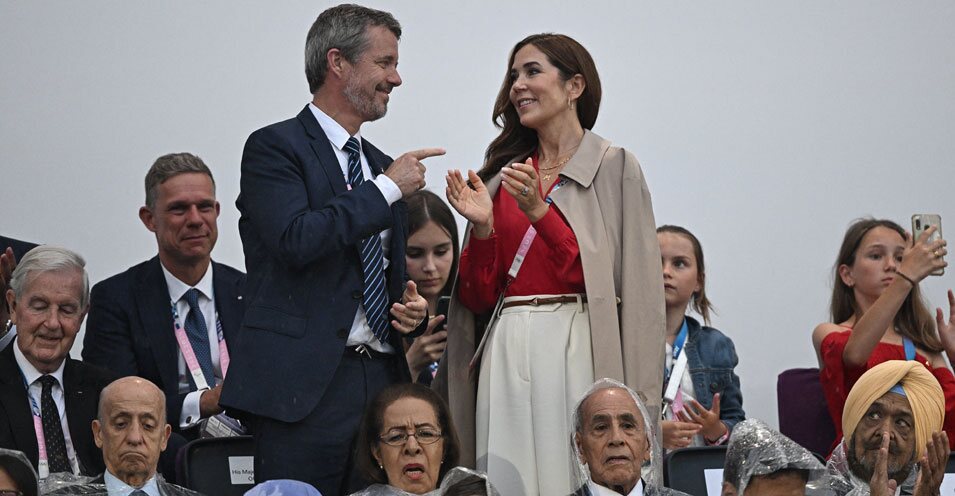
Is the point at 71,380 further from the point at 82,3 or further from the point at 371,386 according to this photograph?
the point at 82,3

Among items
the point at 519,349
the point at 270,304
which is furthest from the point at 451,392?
the point at 270,304

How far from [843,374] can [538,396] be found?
3.96 ft

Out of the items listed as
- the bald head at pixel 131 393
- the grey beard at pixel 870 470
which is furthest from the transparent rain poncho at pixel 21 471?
the grey beard at pixel 870 470

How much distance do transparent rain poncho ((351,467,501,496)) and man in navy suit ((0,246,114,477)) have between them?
78 cm

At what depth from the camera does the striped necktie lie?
12.3ft

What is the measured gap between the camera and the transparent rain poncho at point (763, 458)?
376 centimetres

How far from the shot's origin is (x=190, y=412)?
4.39 metres

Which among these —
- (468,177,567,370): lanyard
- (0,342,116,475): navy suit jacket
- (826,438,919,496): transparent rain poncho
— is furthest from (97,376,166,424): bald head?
(826,438,919,496): transparent rain poncho

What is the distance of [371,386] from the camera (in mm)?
3809

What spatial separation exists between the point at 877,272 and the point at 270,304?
218cm

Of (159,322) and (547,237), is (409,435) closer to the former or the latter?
(547,237)

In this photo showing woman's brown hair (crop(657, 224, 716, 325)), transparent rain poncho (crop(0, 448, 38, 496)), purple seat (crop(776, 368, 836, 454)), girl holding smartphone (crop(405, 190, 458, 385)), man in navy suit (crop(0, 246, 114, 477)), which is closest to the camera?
transparent rain poncho (crop(0, 448, 38, 496))

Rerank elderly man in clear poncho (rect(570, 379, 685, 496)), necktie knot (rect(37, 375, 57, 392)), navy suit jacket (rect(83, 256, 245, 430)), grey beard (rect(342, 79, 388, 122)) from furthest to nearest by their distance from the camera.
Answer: navy suit jacket (rect(83, 256, 245, 430))
necktie knot (rect(37, 375, 57, 392))
grey beard (rect(342, 79, 388, 122))
elderly man in clear poncho (rect(570, 379, 685, 496))

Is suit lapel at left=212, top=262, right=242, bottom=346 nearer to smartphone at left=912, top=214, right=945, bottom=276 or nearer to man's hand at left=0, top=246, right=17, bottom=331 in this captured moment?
man's hand at left=0, top=246, right=17, bottom=331
